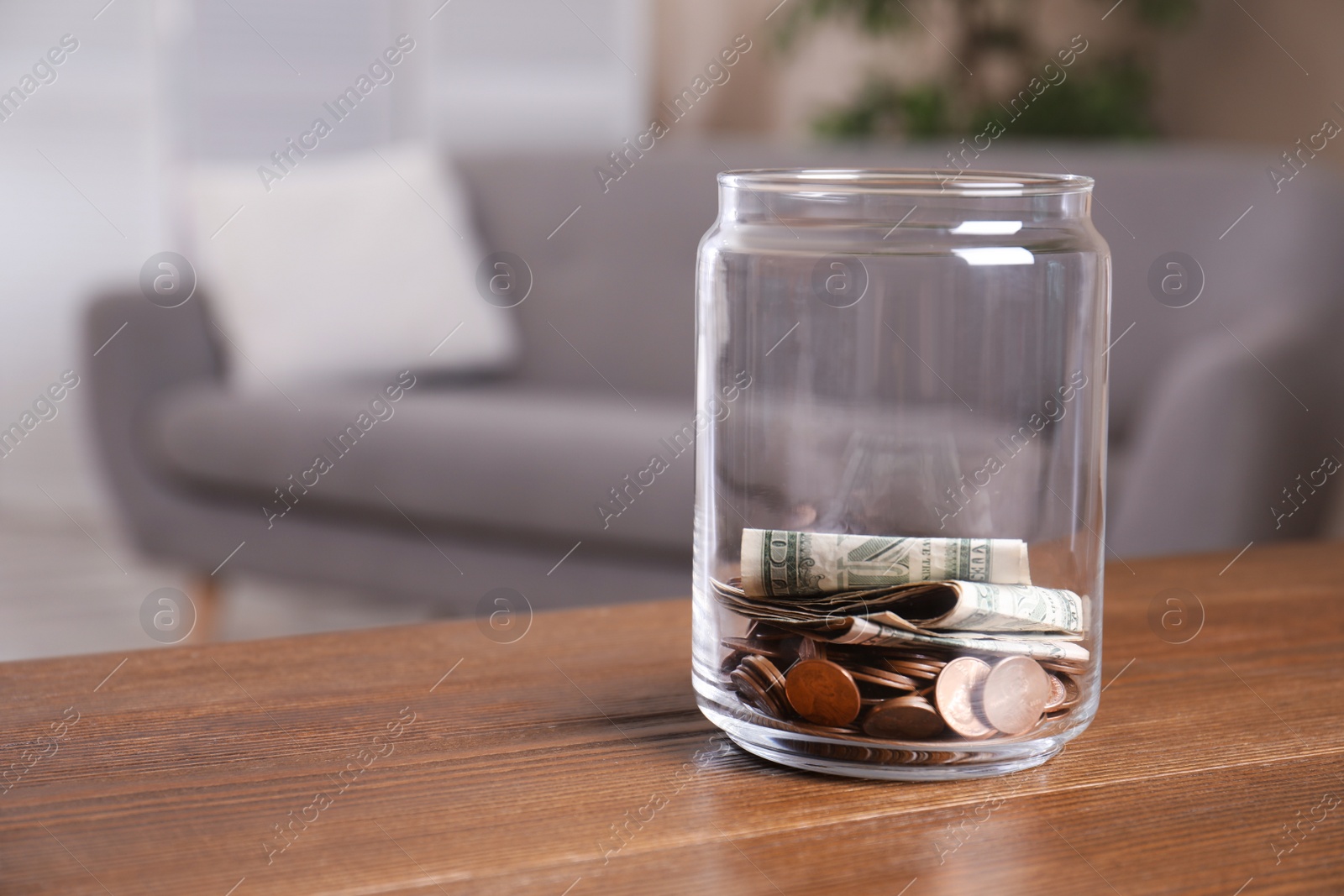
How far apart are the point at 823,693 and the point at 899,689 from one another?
0.09 ft

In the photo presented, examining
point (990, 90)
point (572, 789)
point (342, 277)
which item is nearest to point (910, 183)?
point (572, 789)

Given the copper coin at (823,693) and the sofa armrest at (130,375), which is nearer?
the copper coin at (823,693)

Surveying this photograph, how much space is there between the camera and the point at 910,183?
0.51 m

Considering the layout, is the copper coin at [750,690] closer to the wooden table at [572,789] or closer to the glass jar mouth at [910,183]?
the wooden table at [572,789]

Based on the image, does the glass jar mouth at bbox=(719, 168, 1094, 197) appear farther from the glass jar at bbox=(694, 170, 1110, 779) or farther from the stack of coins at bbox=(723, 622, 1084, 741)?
the stack of coins at bbox=(723, 622, 1084, 741)

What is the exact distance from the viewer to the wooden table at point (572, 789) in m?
0.43

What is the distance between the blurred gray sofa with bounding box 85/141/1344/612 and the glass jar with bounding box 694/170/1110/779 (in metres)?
1.23

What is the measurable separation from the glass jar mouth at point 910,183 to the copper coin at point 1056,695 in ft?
0.62

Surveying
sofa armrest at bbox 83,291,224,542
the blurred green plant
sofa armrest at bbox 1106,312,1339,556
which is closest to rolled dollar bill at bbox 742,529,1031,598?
sofa armrest at bbox 1106,312,1339,556

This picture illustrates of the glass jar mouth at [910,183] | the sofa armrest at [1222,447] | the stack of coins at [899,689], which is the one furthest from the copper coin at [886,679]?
the sofa armrest at [1222,447]

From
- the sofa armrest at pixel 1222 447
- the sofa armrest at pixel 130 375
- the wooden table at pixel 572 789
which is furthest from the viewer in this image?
the sofa armrest at pixel 130 375

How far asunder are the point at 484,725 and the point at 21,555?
9.25 feet

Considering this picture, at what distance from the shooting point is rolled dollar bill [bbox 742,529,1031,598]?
498 millimetres

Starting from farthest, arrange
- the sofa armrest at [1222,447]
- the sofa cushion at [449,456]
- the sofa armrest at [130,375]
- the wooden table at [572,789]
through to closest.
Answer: the sofa armrest at [130,375], the sofa cushion at [449,456], the sofa armrest at [1222,447], the wooden table at [572,789]
